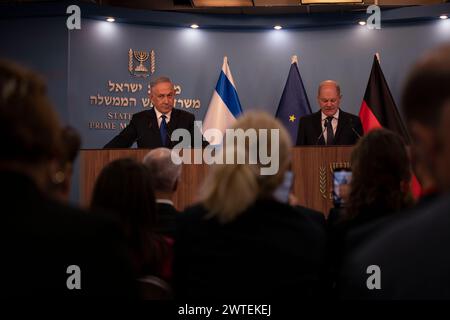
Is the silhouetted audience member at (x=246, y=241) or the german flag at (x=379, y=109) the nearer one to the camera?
the silhouetted audience member at (x=246, y=241)

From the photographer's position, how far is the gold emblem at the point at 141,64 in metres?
8.00

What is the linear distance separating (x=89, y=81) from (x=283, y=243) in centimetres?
630

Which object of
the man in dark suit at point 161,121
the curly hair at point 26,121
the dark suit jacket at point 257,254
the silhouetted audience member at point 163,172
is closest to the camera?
the curly hair at point 26,121

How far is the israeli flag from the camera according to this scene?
703cm

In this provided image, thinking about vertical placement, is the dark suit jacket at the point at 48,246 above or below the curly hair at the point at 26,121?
below

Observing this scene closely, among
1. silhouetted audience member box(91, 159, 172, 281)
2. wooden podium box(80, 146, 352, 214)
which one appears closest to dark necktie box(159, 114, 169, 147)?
wooden podium box(80, 146, 352, 214)

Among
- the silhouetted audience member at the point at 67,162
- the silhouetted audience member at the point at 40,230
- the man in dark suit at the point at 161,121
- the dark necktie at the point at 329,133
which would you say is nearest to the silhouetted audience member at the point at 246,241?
the silhouetted audience member at the point at 67,162

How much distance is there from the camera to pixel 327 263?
2.53m

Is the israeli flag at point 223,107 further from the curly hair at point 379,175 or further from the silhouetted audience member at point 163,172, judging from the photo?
the curly hair at point 379,175

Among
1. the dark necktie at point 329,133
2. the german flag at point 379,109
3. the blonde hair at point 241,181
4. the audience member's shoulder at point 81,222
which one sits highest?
the german flag at point 379,109

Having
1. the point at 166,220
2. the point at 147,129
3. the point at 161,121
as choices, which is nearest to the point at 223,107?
Answer: the point at 161,121

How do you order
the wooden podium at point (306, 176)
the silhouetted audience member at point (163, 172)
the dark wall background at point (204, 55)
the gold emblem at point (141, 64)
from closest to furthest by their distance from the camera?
1. the silhouetted audience member at point (163, 172)
2. the wooden podium at point (306, 176)
3. the dark wall background at point (204, 55)
4. the gold emblem at point (141, 64)

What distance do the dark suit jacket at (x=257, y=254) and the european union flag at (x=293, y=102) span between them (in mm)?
5542

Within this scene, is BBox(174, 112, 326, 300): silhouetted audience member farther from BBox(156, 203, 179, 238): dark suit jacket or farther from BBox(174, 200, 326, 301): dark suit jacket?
BBox(156, 203, 179, 238): dark suit jacket
